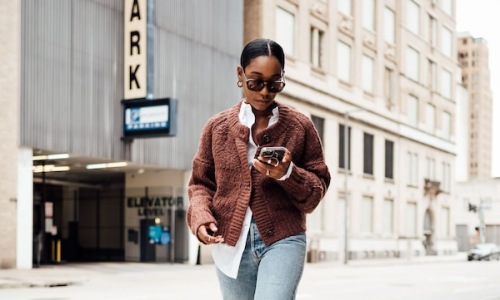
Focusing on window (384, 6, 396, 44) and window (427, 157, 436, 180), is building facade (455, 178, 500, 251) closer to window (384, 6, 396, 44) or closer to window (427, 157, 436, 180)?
window (427, 157, 436, 180)

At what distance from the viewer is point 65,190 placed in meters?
38.8

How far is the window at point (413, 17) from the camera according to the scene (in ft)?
190

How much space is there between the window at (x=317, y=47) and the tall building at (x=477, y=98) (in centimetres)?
13119

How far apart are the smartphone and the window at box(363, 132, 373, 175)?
47554 mm

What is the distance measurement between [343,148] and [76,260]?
1816 centimetres

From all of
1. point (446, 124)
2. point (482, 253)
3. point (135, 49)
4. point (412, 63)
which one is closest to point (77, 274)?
point (135, 49)

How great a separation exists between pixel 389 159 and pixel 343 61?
9.30m

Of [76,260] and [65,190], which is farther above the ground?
[65,190]

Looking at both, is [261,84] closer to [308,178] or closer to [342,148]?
[308,178]

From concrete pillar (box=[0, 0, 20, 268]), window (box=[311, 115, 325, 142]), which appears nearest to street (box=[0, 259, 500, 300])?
concrete pillar (box=[0, 0, 20, 268])

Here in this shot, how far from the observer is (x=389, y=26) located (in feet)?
182

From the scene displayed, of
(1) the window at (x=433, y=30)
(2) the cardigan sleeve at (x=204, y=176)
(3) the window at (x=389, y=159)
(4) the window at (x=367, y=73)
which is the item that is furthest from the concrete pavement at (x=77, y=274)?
(1) the window at (x=433, y=30)

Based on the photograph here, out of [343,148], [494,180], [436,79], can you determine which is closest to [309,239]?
[343,148]

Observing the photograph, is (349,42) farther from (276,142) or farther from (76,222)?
(276,142)
